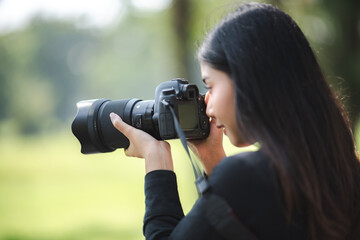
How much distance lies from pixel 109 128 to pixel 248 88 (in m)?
0.87

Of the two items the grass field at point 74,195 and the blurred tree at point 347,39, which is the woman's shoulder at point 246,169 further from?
the blurred tree at point 347,39

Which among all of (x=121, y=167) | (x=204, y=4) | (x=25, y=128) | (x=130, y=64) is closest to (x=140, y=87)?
(x=130, y=64)

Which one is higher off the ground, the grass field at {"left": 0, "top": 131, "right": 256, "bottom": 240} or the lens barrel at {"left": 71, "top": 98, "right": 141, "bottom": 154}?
the grass field at {"left": 0, "top": 131, "right": 256, "bottom": 240}

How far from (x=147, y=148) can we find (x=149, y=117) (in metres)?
0.28

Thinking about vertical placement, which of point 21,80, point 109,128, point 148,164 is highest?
point 21,80

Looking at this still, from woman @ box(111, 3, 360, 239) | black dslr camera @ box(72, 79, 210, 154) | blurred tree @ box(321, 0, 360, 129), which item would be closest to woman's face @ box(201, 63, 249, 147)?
woman @ box(111, 3, 360, 239)

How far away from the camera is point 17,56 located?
29.6m

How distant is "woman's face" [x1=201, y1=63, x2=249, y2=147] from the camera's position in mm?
1323

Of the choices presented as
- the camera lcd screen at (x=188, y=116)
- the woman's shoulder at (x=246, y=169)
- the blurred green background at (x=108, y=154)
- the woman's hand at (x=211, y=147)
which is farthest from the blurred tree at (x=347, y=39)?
the woman's shoulder at (x=246, y=169)

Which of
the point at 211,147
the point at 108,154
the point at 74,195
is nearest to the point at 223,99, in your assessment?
the point at 211,147

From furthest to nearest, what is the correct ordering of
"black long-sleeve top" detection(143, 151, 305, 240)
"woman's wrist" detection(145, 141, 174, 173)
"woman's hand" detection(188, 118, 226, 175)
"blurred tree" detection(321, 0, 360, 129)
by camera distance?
1. "blurred tree" detection(321, 0, 360, 129)
2. "woman's hand" detection(188, 118, 226, 175)
3. "woman's wrist" detection(145, 141, 174, 173)
4. "black long-sleeve top" detection(143, 151, 305, 240)

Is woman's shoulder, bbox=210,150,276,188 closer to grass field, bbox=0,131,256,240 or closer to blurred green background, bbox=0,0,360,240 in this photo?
blurred green background, bbox=0,0,360,240

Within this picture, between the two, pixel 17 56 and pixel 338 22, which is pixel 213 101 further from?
pixel 17 56

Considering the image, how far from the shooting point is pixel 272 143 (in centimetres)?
121
